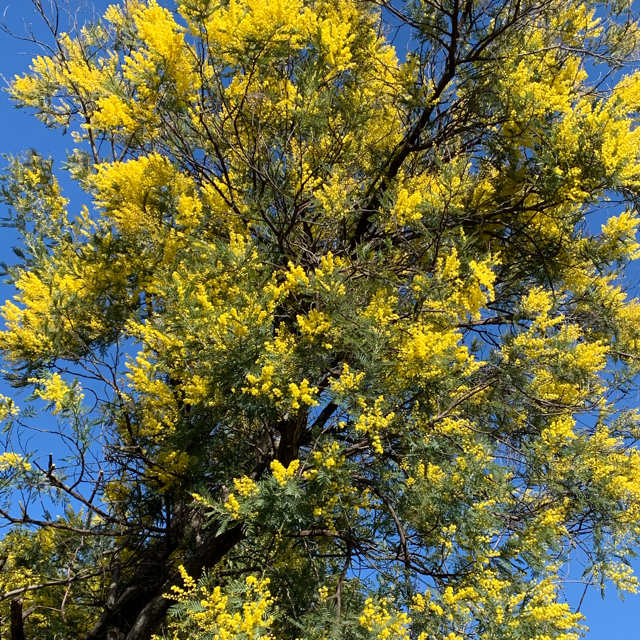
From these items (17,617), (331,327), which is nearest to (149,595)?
(17,617)

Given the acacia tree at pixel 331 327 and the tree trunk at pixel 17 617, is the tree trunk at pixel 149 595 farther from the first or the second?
the tree trunk at pixel 17 617

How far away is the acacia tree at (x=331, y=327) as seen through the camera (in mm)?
3092

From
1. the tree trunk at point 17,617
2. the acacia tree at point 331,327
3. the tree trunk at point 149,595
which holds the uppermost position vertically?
the acacia tree at point 331,327

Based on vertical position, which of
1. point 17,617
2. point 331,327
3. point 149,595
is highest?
point 331,327

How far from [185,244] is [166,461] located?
5.18 feet

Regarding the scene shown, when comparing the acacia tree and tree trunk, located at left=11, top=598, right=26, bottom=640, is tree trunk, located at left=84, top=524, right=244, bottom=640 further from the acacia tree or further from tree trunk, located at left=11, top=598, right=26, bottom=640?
tree trunk, located at left=11, top=598, right=26, bottom=640

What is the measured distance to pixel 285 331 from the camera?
146 inches

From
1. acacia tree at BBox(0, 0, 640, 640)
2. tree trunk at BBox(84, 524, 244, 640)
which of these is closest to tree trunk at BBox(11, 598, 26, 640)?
acacia tree at BBox(0, 0, 640, 640)

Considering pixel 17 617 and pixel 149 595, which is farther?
pixel 149 595

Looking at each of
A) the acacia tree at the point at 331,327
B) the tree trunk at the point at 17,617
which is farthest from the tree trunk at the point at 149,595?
the tree trunk at the point at 17,617

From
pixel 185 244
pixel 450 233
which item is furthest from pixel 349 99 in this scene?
Result: pixel 185 244

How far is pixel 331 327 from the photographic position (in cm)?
325

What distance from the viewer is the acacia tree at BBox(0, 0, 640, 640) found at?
10.1 ft

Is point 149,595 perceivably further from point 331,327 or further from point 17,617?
point 331,327
